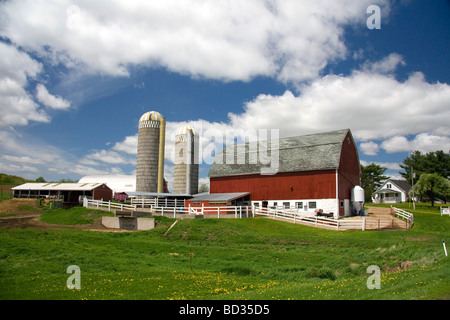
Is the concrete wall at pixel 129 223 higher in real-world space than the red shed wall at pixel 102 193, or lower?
lower

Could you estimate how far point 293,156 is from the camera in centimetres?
3772

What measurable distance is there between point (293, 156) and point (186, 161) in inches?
590

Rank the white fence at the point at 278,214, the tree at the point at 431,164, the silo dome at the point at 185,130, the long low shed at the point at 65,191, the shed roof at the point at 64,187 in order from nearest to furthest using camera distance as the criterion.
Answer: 1. the white fence at the point at 278,214
2. the silo dome at the point at 185,130
3. the shed roof at the point at 64,187
4. the long low shed at the point at 65,191
5. the tree at the point at 431,164

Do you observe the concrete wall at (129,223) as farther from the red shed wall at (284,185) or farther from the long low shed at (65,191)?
the long low shed at (65,191)

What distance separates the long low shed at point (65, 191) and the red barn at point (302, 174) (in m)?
16.9

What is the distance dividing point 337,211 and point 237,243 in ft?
47.0

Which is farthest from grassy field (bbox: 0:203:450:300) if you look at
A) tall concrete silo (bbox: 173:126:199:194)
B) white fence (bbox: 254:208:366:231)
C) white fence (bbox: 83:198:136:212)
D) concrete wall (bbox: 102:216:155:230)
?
tall concrete silo (bbox: 173:126:199:194)

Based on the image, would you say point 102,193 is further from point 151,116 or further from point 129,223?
point 129,223

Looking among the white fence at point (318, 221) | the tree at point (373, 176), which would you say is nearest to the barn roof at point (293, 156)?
the white fence at point (318, 221)

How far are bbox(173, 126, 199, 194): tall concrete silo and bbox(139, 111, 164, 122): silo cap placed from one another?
3.19 m

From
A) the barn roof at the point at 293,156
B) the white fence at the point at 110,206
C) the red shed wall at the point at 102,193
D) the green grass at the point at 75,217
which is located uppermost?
the barn roof at the point at 293,156

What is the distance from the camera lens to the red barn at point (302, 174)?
113 feet

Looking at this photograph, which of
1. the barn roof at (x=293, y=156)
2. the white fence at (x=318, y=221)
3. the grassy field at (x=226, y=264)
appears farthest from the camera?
the barn roof at (x=293, y=156)
